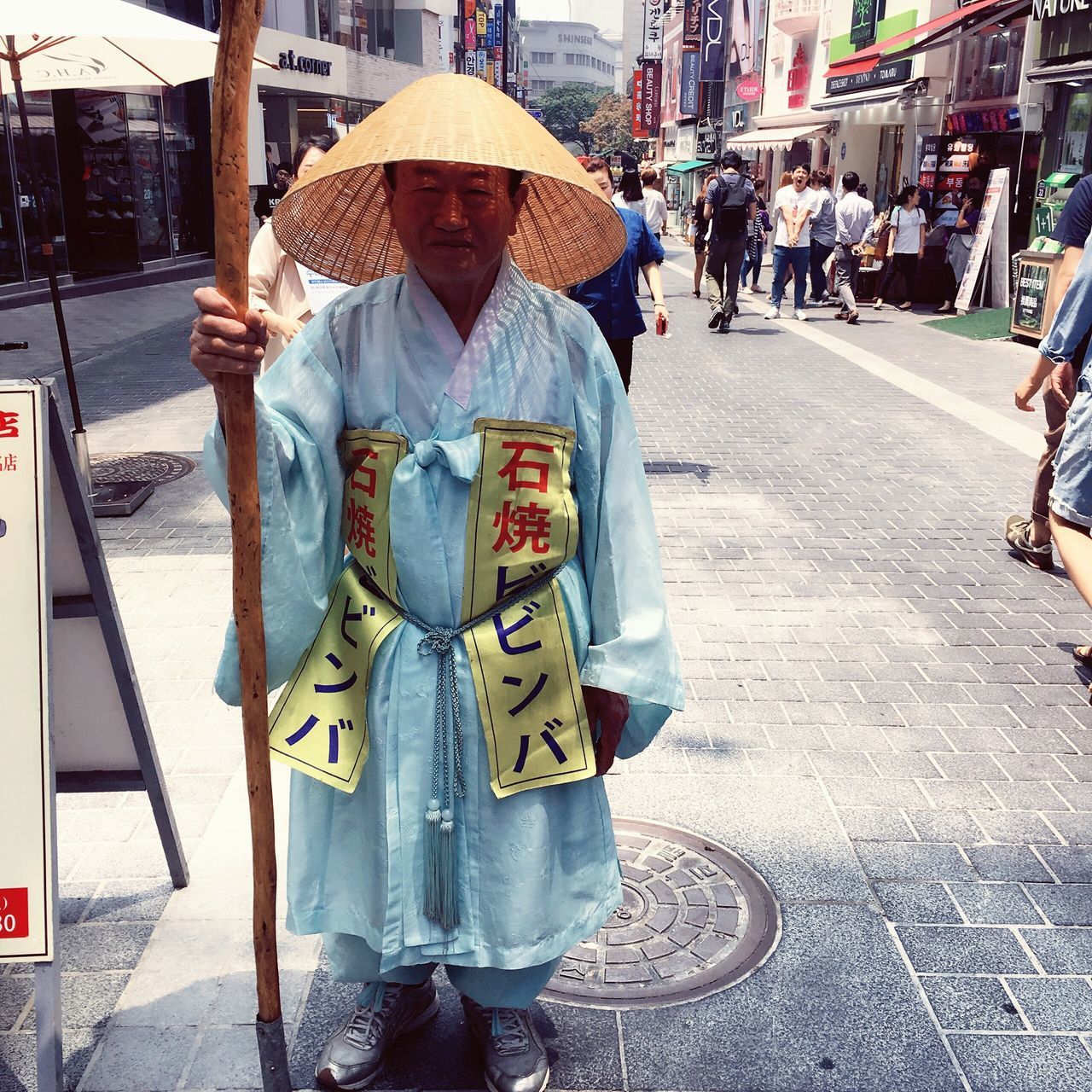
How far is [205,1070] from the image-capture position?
92.6 inches

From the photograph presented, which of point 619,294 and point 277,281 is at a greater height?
point 277,281

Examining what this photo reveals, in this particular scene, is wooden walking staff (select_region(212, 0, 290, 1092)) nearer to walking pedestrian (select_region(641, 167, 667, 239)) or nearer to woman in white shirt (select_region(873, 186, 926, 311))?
woman in white shirt (select_region(873, 186, 926, 311))

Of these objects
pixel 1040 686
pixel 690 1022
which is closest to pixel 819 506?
pixel 1040 686

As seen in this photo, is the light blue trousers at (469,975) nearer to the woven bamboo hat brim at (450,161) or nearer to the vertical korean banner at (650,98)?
the woven bamboo hat brim at (450,161)

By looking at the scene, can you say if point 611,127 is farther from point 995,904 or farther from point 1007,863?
point 995,904

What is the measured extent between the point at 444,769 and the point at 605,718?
0.33 meters

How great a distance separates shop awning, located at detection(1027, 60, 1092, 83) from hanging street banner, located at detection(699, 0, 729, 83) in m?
30.5

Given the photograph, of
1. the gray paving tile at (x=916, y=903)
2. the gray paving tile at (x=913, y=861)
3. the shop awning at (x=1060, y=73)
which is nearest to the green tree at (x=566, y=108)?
the shop awning at (x=1060, y=73)

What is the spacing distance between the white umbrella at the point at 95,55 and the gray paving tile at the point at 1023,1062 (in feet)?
14.1

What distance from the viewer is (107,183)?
62.4ft

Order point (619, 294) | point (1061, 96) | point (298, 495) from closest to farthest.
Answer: point (298, 495), point (619, 294), point (1061, 96)

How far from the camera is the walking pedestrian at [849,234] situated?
15.0 metres

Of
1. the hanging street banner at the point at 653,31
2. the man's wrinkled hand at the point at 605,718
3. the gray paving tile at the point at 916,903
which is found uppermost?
the hanging street banner at the point at 653,31

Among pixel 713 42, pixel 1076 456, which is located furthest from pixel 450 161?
pixel 713 42
